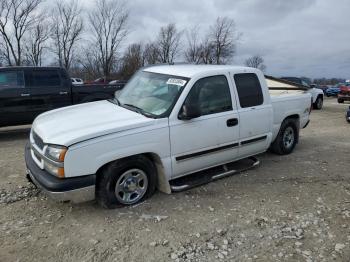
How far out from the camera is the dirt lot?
345cm

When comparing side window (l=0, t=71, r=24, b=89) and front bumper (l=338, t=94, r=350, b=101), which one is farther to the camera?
front bumper (l=338, t=94, r=350, b=101)

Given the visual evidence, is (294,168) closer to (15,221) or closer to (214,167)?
(214,167)

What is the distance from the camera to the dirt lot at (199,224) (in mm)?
3451

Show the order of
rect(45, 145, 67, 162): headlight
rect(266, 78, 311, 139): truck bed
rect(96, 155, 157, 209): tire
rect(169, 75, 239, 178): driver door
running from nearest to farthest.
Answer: rect(45, 145, 67, 162): headlight
rect(96, 155, 157, 209): tire
rect(169, 75, 239, 178): driver door
rect(266, 78, 311, 139): truck bed

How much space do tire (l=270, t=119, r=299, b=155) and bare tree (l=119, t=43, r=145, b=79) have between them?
43062mm

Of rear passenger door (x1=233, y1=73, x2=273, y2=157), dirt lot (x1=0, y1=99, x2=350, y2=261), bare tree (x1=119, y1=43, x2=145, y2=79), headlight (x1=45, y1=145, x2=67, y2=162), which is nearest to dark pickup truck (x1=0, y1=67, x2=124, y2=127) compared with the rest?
dirt lot (x1=0, y1=99, x2=350, y2=261)

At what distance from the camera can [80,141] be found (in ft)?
12.3

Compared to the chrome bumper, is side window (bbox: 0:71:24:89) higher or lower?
higher

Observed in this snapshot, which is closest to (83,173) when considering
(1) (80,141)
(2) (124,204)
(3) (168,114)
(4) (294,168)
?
(1) (80,141)

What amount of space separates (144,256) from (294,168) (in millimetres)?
3677

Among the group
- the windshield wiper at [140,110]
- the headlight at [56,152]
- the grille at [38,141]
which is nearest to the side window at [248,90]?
the windshield wiper at [140,110]

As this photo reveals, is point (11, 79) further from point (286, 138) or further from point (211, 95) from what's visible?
point (286, 138)

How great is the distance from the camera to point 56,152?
12.3 ft

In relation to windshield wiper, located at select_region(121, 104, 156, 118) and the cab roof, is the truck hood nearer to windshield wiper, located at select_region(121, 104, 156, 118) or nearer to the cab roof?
windshield wiper, located at select_region(121, 104, 156, 118)
